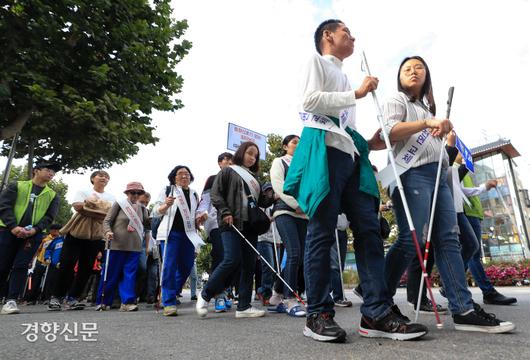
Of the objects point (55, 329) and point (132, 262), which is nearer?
point (55, 329)

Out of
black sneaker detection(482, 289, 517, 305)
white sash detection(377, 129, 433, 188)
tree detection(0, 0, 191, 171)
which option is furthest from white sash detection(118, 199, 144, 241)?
black sneaker detection(482, 289, 517, 305)

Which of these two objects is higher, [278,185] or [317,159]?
[278,185]

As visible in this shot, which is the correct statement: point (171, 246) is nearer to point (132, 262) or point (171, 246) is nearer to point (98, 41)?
point (132, 262)

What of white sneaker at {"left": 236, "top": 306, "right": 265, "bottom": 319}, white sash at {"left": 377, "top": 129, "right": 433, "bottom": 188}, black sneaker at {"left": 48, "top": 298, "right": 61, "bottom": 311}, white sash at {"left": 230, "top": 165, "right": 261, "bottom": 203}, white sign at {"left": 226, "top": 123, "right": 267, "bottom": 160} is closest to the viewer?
white sash at {"left": 377, "top": 129, "right": 433, "bottom": 188}

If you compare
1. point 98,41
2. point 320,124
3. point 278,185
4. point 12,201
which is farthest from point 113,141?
point 320,124

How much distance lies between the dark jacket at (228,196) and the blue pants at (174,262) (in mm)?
1007

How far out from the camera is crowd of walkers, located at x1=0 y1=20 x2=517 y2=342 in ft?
7.88

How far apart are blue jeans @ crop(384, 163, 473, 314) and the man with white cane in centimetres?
28

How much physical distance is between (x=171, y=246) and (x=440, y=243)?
3.18 m

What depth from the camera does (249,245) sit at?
164 inches

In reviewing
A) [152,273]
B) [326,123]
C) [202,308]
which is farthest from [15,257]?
[326,123]

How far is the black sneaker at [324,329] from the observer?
218cm

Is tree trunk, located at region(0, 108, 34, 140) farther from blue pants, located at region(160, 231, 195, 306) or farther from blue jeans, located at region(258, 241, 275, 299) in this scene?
blue jeans, located at region(258, 241, 275, 299)

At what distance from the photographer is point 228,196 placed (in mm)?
4180
